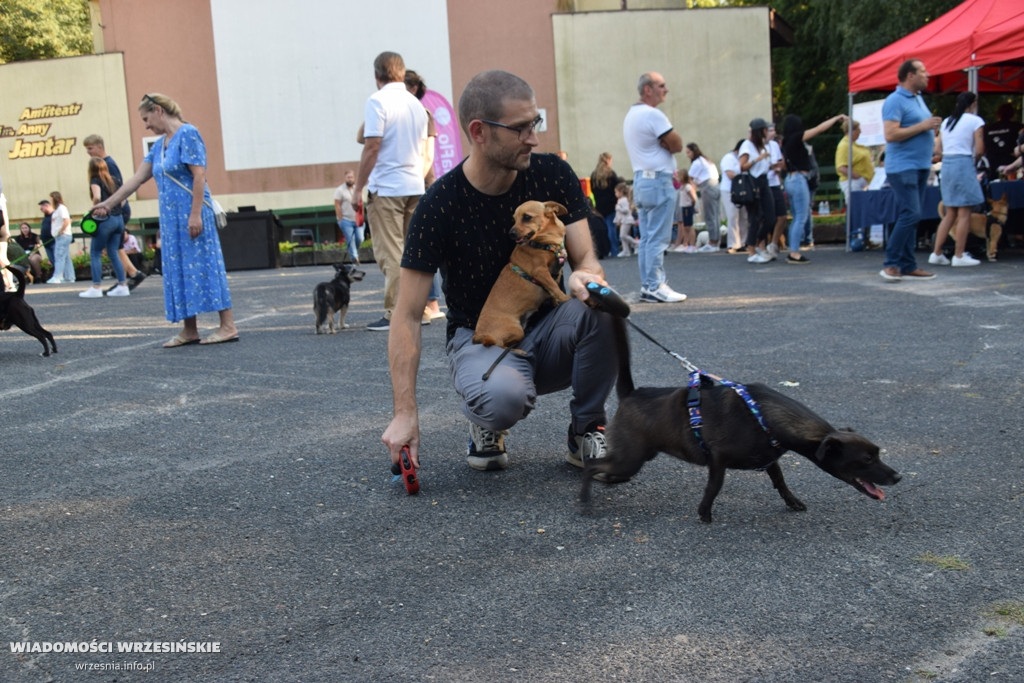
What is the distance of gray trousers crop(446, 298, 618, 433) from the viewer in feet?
12.2

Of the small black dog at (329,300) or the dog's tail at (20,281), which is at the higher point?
the dog's tail at (20,281)

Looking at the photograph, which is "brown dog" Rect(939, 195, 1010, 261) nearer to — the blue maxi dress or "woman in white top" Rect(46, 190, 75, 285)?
the blue maxi dress

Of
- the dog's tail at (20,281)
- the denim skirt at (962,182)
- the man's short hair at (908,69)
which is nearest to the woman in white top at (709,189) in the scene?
the denim skirt at (962,182)

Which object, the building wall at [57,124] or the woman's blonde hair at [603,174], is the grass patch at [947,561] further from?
the building wall at [57,124]

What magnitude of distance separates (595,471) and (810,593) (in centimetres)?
93

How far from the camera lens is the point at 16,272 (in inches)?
332

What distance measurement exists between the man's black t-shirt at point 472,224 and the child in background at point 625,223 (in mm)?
14660

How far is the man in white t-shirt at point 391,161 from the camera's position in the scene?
7.99 metres

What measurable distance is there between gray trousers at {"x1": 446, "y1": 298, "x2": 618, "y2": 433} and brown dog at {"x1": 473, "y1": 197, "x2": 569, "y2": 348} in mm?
80

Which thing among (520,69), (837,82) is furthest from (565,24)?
(837,82)

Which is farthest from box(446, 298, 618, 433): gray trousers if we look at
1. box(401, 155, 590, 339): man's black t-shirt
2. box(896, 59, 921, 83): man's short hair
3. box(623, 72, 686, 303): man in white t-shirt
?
box(896, 59, 921, 83): man's short hair

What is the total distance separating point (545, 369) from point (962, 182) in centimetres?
865

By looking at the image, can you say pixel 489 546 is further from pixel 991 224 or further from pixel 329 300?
pixel 991 224

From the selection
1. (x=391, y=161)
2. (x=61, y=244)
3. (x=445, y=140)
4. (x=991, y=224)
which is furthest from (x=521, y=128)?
(x=61, y=244)
